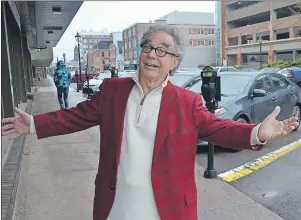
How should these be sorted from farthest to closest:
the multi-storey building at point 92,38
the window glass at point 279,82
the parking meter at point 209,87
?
the multi-storey building at point 92,38 → the window glass at point 279,82 → the parking meter at point 209,87

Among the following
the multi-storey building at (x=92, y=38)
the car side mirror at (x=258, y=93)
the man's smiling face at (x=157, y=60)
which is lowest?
the car side mirror at (x=258, y=93)

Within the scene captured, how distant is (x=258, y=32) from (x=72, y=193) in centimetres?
5510

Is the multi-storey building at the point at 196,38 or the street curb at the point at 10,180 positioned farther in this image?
the multi-storey building at the point at 196,38

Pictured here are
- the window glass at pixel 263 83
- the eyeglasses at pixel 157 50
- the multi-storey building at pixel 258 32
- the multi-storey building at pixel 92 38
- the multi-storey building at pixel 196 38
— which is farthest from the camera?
the multi-storey building at pixel 92 38

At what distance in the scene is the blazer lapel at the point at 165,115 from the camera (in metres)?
1.83

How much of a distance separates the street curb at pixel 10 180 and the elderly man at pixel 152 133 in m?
1.64

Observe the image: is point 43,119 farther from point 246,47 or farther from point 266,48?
point 246,47

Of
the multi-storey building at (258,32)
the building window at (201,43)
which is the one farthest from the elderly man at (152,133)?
the building window at (201,43)

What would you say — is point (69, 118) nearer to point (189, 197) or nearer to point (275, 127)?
point (189, 197)

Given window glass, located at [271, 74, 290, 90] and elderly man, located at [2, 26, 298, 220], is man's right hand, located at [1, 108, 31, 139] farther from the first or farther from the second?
window glass, located at [271, 74, 290, 90]

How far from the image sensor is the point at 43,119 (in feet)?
6.79

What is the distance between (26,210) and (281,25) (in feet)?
163

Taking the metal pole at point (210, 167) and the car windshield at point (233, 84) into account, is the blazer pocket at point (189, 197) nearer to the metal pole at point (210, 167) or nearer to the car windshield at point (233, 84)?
the metal pole at point (210, 167)

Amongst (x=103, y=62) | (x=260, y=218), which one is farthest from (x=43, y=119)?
(x=103, y=62)
